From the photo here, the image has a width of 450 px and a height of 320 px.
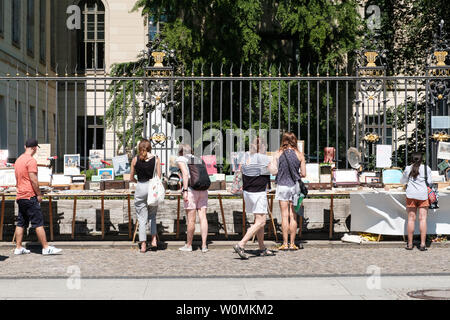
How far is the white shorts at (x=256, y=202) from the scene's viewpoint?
10.6 metres

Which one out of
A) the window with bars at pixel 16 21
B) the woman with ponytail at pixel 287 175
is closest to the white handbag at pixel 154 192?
the woman with ponytail at pixel 287 175

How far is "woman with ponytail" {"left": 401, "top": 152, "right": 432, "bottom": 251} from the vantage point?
1161 cm

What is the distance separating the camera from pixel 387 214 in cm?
1220

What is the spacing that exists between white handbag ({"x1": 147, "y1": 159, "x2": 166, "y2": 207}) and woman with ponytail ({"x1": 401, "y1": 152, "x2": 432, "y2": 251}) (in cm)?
405

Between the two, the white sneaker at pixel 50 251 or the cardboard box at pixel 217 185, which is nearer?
the white sneaker at pixel 50 251

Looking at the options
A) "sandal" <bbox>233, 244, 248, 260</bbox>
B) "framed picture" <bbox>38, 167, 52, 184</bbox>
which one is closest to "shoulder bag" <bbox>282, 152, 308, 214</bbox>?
"sandal" <bbox>233, 244, 248, 260</bbox>

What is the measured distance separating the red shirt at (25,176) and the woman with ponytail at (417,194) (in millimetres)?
6053

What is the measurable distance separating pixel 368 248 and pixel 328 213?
3.69 feet

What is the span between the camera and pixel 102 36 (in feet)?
121

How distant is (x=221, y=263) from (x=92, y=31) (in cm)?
2826

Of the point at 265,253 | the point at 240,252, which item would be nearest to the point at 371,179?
the point at 265,253

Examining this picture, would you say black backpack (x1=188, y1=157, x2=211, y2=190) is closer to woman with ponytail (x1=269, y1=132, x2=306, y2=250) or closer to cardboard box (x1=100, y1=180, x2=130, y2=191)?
woman with ponytail (x1=269, y1=132, x2=306, y2=250)

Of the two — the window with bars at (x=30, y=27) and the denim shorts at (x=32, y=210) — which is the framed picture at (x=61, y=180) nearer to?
the denim shorts at (x=32, y=210)

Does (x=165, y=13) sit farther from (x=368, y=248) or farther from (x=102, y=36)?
(x=368, y=248)
